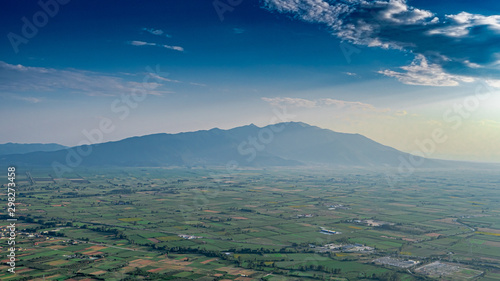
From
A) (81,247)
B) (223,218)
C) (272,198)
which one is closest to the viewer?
(81,247)

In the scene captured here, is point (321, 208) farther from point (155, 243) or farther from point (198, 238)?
point (155, 243)

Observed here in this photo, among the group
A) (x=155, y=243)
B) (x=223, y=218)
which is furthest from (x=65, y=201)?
(x=155, y=243)

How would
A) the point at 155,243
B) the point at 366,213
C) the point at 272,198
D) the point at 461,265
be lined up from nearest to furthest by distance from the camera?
A: the point at 461,265 < the point at 155,243 < the point at 366,213 < the point at 272,198

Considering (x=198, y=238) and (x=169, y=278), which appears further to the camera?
(x=198, y=238)

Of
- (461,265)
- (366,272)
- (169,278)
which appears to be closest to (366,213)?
(461,265)

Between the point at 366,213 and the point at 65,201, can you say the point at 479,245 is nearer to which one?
the point at 366,213

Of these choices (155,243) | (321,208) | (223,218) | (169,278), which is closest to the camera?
(169,278)
